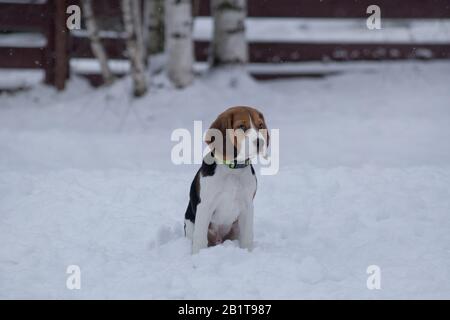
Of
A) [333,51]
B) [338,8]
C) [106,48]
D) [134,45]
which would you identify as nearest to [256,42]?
[333,51]

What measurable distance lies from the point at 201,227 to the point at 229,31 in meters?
6.37

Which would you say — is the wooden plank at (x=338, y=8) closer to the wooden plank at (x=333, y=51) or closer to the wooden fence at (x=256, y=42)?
the wooden fence at (x=256, y=42)

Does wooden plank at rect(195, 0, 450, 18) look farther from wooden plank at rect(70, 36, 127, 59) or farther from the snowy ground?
wooden plank at rect(70, 36, 127, 59)

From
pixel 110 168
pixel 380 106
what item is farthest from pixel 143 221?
pixel 380 106

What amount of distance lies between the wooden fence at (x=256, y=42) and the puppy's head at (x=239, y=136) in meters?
7.10

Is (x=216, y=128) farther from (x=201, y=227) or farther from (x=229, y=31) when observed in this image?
(x=229, y=31)

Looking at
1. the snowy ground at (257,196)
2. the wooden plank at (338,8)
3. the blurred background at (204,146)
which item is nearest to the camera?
the snowy ground at (257,196)

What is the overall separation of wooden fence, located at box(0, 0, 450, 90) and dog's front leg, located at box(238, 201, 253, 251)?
6961 mm

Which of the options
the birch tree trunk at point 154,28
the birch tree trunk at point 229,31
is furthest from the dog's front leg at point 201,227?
the birch tree trunk at point 154,28

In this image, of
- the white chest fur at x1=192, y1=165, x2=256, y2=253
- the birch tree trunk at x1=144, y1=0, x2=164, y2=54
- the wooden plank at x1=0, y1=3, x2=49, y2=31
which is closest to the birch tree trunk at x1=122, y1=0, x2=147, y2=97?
the birch tree trunk at x1=144, y1=0, x2=164, y2=54

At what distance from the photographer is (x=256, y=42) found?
12.6 m

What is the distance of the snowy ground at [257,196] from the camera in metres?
4.86

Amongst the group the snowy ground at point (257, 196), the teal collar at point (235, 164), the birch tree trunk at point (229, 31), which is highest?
the birch tree trunk at point (229, 31)

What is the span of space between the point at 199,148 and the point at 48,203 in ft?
9.86
